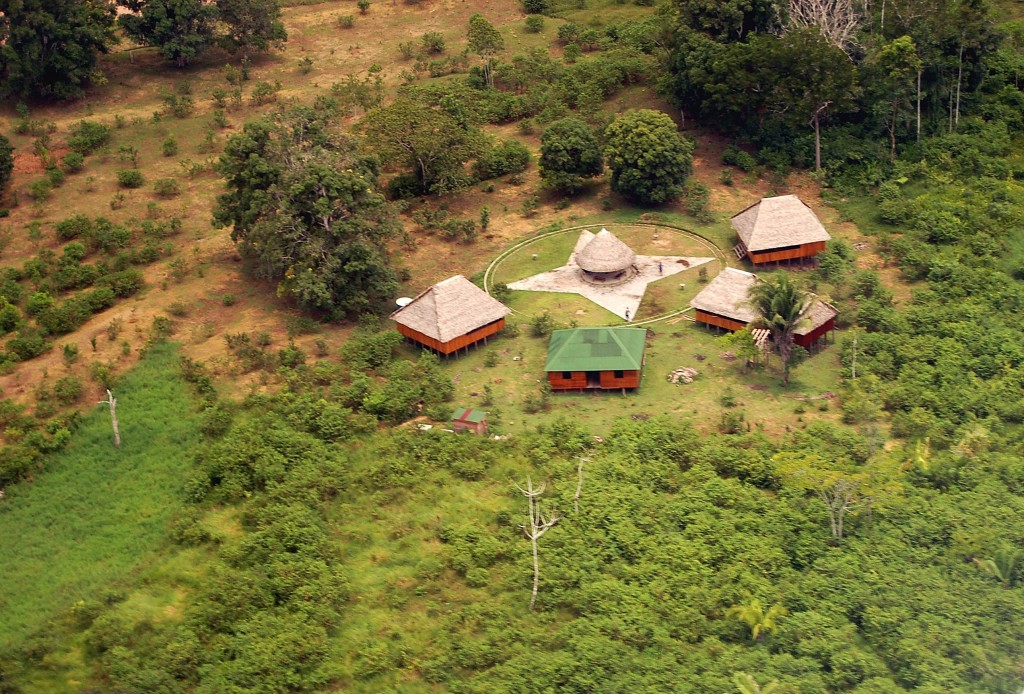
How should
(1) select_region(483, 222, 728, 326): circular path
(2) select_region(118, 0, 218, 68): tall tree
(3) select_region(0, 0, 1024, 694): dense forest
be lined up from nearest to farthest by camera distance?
(3) select_region(0, 0, 1024, 694): dense forest < (1) select_region(483, 222, 728, 326): circular path < (2) select_region(118, 0, 218, 68): tall tree

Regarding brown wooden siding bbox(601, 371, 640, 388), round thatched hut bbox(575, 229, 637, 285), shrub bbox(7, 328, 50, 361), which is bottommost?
brown wooden siding bbox(601, 371, 640, 388)

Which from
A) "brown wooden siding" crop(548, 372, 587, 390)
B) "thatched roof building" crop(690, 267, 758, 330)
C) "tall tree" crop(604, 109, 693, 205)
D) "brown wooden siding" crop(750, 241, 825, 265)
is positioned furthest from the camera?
"tall tree" crop(604, 109, 693, 205)

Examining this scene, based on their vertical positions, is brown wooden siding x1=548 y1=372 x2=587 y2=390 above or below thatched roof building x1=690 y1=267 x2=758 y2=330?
below

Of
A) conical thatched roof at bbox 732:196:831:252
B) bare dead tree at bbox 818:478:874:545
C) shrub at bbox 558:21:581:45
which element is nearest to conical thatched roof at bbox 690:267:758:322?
conical thatched roof at bbox 732:196:831:252

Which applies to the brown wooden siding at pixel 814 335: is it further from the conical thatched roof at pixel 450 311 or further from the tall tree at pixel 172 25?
the tall tree at pixel 172 25

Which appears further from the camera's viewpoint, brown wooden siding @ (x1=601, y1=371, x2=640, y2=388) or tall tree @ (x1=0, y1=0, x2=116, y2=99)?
tall tree @ (x1=0, y1=0, x2=116, y2=99)

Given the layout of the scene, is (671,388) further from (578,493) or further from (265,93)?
(265,93)

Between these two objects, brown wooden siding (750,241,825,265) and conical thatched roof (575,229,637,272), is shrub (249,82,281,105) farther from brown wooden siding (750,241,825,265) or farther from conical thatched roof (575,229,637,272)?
brown wooden siding (750,241,825,265)
